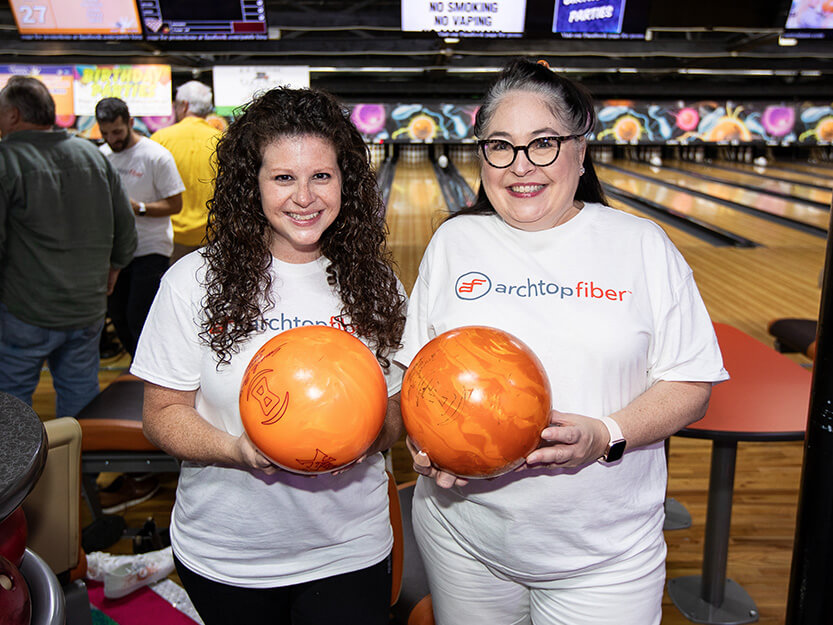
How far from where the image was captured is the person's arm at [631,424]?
2.99 feet

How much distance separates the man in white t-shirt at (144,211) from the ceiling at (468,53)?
1.82 meters

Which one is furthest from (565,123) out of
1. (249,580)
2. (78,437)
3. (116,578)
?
(116,578)

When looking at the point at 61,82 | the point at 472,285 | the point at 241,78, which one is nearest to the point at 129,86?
the point at 61,82

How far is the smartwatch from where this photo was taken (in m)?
0.95

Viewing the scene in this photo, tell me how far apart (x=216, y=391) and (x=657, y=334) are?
2.15ft

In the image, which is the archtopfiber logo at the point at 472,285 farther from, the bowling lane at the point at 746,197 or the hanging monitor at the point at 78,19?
the bowling lane at the point at 746,197

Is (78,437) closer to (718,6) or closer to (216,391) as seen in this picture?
(216,391)

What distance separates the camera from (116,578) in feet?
6.17

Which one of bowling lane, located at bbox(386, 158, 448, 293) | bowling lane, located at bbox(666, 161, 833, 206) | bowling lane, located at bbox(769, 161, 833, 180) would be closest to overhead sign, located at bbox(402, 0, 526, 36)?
bowling lane, located at bbox(386, 158, 448, 293)

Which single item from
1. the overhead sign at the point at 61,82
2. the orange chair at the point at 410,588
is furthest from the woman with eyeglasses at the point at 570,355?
the overhead sign at the point at 61,82

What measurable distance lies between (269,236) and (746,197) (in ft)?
29.1

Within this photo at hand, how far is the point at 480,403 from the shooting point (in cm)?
89

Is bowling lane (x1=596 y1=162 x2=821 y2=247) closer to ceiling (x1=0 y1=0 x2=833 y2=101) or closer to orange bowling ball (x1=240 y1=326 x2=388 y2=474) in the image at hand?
ceiling (x1=0 y1=0 x2=833 y2=101)

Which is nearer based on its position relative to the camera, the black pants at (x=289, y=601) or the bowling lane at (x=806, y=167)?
the black pants at (x=289, y=601)
